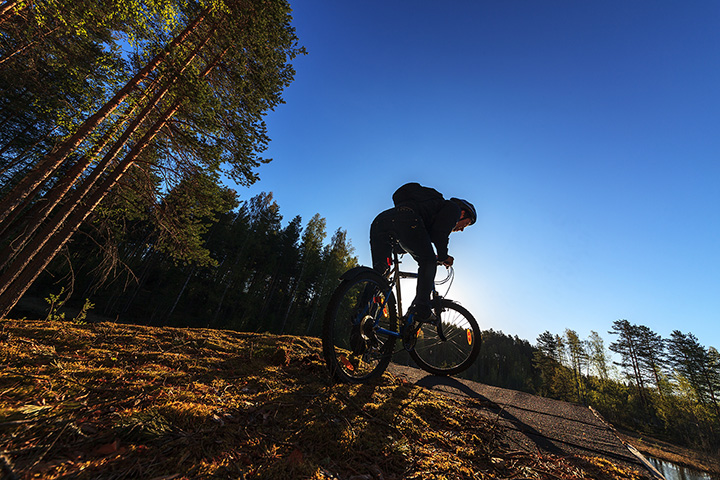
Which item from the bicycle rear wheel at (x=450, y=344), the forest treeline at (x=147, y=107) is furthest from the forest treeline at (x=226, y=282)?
the bicycle rear wheel at (x=450, y=344)

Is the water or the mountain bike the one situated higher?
the mountain bike

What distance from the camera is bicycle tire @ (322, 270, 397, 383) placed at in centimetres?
236

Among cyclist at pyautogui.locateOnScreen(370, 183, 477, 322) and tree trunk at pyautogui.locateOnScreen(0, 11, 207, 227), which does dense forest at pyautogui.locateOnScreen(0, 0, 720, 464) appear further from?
cyclist at pyautogui.locateOnScreen(370, 183, 477, 322)

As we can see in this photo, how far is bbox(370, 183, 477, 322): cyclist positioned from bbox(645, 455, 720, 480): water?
30.4m

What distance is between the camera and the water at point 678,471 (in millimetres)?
19203

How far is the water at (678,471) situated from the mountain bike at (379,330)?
28864 millimetres

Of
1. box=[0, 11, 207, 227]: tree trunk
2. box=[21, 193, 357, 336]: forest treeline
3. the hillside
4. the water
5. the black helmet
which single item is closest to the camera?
the hillside

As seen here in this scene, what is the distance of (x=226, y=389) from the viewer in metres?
1.70

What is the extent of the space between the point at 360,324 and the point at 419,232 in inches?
51.9

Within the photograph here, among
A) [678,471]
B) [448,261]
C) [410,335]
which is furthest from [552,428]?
[678,471]

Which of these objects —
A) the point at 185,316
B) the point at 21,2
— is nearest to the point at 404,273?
the point at 21,2

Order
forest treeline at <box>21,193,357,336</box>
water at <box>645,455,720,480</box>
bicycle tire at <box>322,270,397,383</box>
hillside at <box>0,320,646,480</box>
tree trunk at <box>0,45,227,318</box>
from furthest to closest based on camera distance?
forest treeline at <box>21,193,357,336</box> → water at <box>645,455,720,480</box> → tree trunk at <box>0,45,227,318</box> → bicycle tire at <box>322,270,397,383</box> → hillside at <box>0,320,646,480</box>

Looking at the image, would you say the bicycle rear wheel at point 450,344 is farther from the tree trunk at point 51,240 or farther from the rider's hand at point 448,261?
the tree trunk at point 51,240

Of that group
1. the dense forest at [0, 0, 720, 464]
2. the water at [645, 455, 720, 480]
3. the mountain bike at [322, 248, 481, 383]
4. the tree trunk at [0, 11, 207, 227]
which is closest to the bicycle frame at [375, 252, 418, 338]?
the mountain bike at [322, 248, 481, 383]
